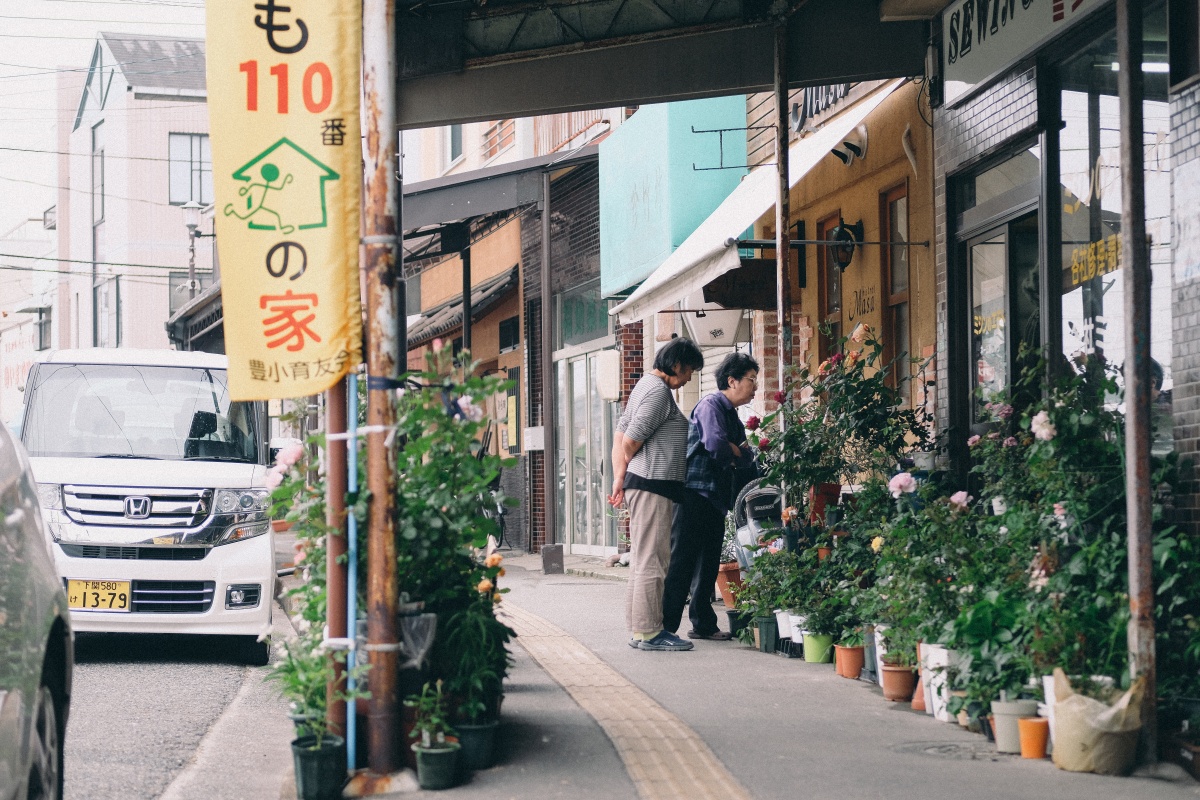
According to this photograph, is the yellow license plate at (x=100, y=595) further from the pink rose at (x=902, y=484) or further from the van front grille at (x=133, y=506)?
the pink rose at (x=902, y=484)

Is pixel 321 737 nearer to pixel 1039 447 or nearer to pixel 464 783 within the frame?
pixel 464 783

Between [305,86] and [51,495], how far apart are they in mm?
4803

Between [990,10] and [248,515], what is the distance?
564 centimetres

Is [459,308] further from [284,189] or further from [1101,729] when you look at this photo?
[1101,729]

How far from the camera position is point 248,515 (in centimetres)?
934

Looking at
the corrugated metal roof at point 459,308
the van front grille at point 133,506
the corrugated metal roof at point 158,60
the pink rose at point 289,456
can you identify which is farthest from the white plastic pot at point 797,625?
the corrugated metal roof at point 158,60

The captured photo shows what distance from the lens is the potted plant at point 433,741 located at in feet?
17.1

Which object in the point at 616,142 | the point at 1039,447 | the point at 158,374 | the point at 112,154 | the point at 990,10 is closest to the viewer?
the point at 1039,447

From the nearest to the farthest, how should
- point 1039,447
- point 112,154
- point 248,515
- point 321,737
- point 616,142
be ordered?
point 321,737
point 1039,447
point 248,515
point 616,142
point 112,154

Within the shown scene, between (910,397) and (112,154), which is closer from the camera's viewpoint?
(910,397)

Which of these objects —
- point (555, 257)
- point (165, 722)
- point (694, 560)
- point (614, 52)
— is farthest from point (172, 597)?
point (555, 257)

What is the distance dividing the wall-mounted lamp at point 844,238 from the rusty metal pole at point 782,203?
5.47 feet

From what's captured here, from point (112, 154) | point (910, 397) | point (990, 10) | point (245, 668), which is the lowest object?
point (245, 668)

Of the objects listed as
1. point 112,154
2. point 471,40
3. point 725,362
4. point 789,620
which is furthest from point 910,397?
point 112,154
